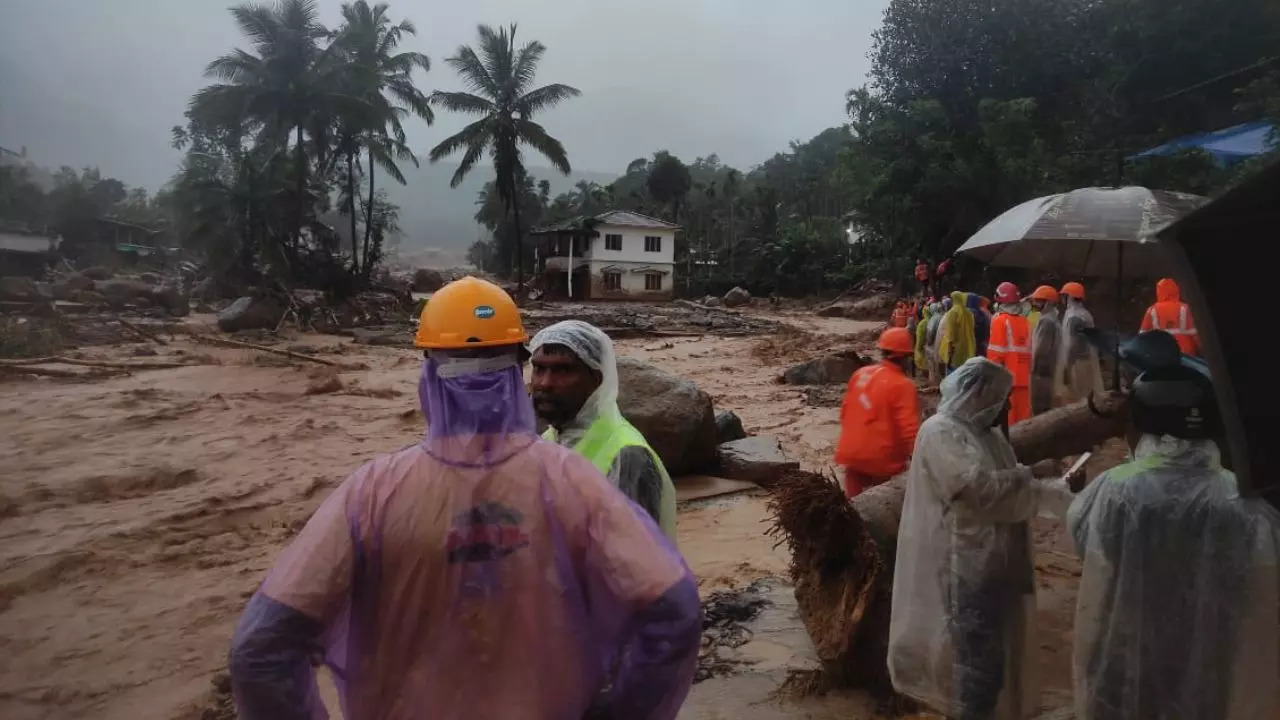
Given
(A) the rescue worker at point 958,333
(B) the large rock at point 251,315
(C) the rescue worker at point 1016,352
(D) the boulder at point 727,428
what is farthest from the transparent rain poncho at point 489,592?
(B) the large rock at point 251,315

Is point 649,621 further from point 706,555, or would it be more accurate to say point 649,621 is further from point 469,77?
point 469,77

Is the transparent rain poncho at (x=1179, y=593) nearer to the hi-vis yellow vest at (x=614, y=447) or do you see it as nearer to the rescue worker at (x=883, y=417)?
the hi-vis yellow vest at (x=614, y=447)

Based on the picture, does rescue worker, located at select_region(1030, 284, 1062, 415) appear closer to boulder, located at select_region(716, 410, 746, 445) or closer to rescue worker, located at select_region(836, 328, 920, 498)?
boulder, located at select_region(716, 410, 746, 445)

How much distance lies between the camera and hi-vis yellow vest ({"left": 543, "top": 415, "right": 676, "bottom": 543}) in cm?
233

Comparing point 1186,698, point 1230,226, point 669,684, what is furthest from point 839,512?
point 669,684

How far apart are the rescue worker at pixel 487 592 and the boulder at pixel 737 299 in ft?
111

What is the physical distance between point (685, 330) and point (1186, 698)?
21030 mm

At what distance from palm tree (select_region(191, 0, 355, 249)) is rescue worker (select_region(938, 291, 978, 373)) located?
74.2 ft

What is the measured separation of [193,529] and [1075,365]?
7981 millimetres

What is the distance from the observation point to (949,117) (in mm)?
23500

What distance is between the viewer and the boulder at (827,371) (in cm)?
1327

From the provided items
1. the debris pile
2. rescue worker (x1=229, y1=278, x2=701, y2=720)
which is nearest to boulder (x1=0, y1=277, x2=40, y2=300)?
the debris pile

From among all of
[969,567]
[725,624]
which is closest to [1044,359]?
[725,624]

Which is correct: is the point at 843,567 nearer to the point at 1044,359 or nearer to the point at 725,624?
the point at 725,624
